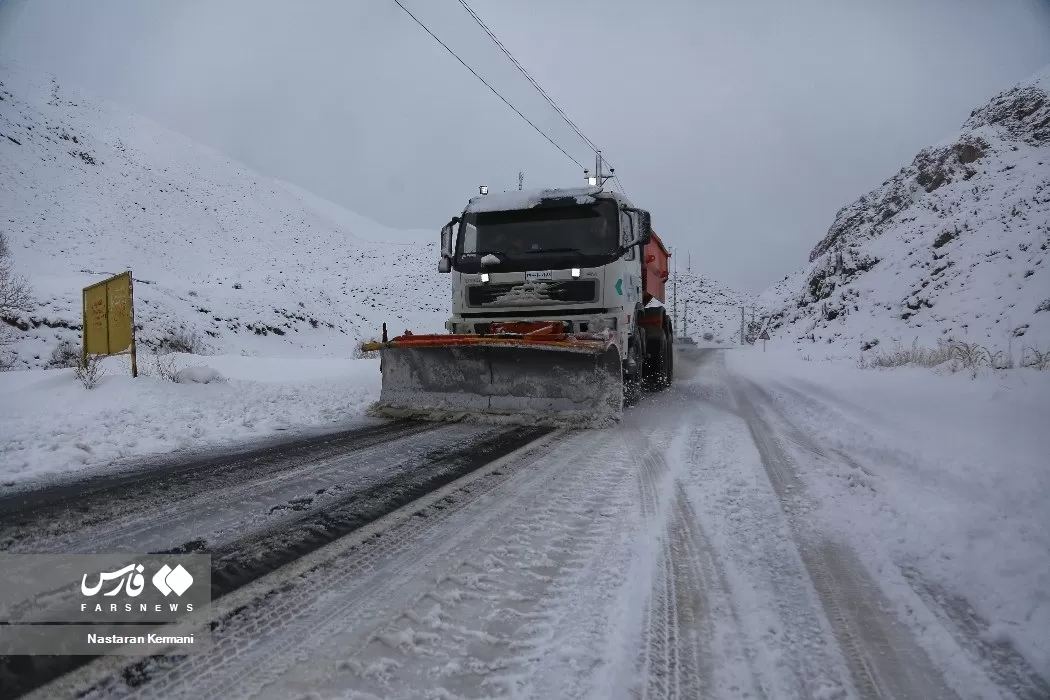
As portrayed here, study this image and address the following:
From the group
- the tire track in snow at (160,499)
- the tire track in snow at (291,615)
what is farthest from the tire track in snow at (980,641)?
the tire track in snow at (160,499)

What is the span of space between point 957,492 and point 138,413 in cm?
692

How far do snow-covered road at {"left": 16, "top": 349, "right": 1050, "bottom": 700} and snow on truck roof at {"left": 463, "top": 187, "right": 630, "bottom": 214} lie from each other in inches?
180

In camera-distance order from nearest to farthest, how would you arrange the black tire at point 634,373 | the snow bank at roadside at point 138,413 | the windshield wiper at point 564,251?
the snow bank at roadside at point 138,413 < the windshield wiper at point 564,251 < the black tire at point 634,373

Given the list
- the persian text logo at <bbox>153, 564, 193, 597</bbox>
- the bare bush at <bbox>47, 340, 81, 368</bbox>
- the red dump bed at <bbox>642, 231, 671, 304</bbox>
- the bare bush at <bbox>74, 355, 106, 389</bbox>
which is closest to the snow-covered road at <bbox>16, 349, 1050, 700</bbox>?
the persian text logo at <bbox>153, 564, 193, 597</bbox>

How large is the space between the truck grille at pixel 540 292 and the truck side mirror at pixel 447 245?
0.74 meters

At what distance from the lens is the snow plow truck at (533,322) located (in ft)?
19.3

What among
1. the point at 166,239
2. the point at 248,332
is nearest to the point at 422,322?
the point at 248,332

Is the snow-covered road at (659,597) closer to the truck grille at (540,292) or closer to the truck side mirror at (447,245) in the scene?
the truck grille at (540,292)

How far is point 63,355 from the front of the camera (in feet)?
39.7

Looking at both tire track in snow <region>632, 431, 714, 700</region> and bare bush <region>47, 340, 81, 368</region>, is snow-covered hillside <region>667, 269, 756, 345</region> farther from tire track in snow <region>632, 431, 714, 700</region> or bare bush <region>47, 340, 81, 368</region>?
tire track in snow <region>632, 431, 714, 700</region>

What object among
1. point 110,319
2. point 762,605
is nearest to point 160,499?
point 762,605

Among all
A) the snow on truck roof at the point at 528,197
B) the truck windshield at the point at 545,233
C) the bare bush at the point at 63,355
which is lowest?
the bare bush at the point at 63,355

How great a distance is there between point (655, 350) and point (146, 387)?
7535mm

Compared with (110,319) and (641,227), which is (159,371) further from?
(641,227)
